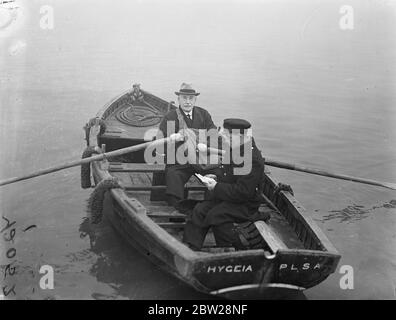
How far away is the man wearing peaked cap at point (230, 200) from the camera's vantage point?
5.96 m

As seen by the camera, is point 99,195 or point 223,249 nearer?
point 223,249

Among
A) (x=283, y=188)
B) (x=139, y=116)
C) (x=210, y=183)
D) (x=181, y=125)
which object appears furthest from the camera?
(x=139, y=116)

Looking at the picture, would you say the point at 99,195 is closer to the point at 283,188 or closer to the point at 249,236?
the point at 249,236

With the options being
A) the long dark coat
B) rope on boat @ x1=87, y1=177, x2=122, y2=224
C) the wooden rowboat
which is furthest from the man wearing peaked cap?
rope on boat @ x1=87, y1=177, x2=122, y2=224

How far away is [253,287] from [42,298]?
9.77 feet

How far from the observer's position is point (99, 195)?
716 cm

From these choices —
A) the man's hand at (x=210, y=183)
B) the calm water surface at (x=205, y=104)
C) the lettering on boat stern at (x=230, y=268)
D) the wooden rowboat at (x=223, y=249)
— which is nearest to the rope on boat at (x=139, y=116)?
the wooden rowboat at (x=223, y=249)

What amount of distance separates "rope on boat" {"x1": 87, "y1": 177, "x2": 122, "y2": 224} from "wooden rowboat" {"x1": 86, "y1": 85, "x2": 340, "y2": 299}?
131 millimetres

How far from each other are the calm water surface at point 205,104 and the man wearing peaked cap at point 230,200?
93 cm

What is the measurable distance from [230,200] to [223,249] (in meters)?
0.64

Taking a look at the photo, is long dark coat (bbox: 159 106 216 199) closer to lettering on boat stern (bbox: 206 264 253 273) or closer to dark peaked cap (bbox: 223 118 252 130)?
dark peaked cap (bbox: 223 118 252 130)

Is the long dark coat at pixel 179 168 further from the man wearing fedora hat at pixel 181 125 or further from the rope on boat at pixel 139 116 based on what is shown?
the rope on boat at pixel 139 116

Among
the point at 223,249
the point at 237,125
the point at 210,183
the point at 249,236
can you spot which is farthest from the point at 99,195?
the point at 237,125

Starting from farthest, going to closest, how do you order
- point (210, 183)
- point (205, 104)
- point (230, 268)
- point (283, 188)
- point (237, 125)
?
point (205, 104), point (283, 188), point (210, 183), point (237, 125), point (230, 268)
